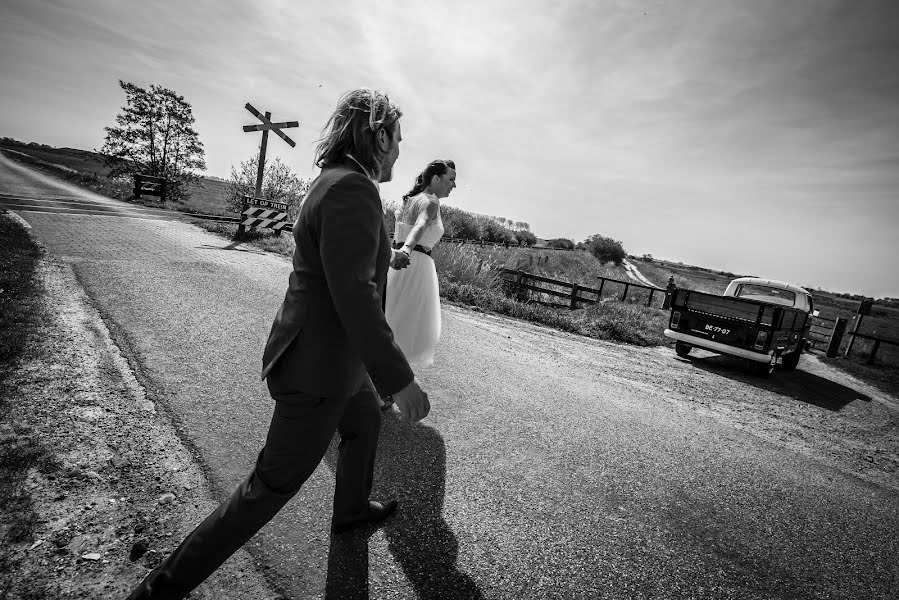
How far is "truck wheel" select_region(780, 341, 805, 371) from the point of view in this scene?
8.65 m

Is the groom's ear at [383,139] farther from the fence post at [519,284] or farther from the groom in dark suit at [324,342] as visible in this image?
the fence post at [519,284]

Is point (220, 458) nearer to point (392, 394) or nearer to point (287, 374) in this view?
point (287, 374)

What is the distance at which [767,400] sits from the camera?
6.00 metres

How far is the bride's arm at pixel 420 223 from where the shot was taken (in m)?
3.51

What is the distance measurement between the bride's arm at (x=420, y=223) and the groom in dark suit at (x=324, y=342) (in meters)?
1.83

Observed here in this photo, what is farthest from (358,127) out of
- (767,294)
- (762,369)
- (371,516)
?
(767,294)

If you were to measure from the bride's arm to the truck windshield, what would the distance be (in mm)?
9330

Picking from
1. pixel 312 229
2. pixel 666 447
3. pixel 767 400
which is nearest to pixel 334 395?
pixel 312 229

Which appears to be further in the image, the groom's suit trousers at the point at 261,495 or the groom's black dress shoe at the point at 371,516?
the groom's black dress shoe at the point at 371,516

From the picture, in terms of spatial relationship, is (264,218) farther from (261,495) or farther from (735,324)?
(261,495)

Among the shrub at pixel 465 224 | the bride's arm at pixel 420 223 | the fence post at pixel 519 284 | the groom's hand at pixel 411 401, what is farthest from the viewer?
the shrub at pixel 465 224

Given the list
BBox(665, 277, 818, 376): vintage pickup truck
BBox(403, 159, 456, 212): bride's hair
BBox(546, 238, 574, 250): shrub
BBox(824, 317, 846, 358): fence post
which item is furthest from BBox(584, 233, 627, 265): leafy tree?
BBox(403, 159, 456, 212): bride's hair

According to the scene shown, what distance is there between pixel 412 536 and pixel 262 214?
1250 cm

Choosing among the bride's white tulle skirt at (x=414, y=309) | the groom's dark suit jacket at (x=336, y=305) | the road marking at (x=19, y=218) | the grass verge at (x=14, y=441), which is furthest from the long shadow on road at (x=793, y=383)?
the road marking at (x=19, y=218)
